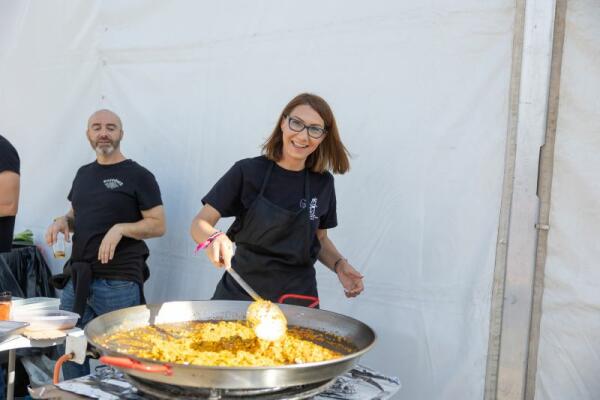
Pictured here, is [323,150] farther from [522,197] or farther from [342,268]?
[522,197]

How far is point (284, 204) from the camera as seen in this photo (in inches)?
81.9

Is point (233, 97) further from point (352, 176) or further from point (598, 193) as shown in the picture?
point (598, 193)

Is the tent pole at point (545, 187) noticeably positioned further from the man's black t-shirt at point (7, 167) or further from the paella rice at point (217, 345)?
the man's black t-shirt at point (7, 167)

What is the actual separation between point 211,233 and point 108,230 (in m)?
1.43

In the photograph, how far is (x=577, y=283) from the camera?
6.81 ft

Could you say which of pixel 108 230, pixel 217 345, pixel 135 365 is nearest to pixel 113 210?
pixel 108 230

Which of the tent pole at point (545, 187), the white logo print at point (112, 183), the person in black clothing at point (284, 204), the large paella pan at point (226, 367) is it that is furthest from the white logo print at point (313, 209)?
the white logo print at point (112, 183)

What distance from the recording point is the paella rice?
1.36 m

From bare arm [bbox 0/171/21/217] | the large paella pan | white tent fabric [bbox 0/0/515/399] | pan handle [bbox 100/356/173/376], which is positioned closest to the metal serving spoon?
the large paella pan

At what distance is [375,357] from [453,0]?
1463 mm

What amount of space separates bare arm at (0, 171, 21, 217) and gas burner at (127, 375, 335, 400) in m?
1.90

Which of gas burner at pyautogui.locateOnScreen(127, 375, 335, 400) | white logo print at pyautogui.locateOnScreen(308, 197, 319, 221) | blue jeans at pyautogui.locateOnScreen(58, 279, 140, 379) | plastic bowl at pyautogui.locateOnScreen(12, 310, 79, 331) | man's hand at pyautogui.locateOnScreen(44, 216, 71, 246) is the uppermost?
white logo print at pyautogui.locateOnScreen(308, 197, 319, 221)

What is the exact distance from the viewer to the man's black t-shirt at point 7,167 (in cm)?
290

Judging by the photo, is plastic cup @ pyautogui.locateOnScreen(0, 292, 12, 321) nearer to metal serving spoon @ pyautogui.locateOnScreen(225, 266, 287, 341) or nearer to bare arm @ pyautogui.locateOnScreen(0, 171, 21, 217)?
bare arm @ pyautogui.locateOnScreen(0, 171, 21, 217)
